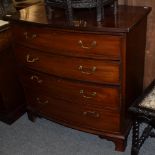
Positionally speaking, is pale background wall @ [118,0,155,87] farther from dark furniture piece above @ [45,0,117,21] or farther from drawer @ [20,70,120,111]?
drawer @ [20,70,120,111]

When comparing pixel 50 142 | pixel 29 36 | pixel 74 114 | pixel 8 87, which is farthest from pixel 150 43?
pixel 8 87

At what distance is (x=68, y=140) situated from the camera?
1.95m

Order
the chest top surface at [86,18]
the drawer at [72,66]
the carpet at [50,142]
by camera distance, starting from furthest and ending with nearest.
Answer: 1. the carpet at [50,142]
2. the drawer at [72,66]
3. the chest top surface at [86,18]

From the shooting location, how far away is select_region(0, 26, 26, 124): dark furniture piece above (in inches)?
75.6

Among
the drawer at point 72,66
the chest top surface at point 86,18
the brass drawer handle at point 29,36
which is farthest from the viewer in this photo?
the brass drawer handle at point 29,36

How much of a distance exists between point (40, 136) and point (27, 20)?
910mm

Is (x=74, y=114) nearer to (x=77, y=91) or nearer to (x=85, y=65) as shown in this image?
(x=77, y=91)

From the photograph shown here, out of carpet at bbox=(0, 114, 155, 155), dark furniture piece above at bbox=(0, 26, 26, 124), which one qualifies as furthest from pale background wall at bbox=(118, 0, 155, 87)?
dark furniture piece above at bbox=(0, 26, 26, 124)

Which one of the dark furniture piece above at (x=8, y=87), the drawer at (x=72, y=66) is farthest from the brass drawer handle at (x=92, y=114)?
the dark furniture piece above at (x=8, y=87)

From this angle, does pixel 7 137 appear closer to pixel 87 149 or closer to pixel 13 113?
pixel 13 113

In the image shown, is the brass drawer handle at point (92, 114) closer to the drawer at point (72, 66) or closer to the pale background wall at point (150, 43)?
the drawer at point (72, 66)

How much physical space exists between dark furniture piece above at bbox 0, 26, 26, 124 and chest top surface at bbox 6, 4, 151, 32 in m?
0.30

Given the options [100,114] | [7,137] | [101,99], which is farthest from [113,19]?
[7,137]

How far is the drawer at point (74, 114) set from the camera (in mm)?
1682
